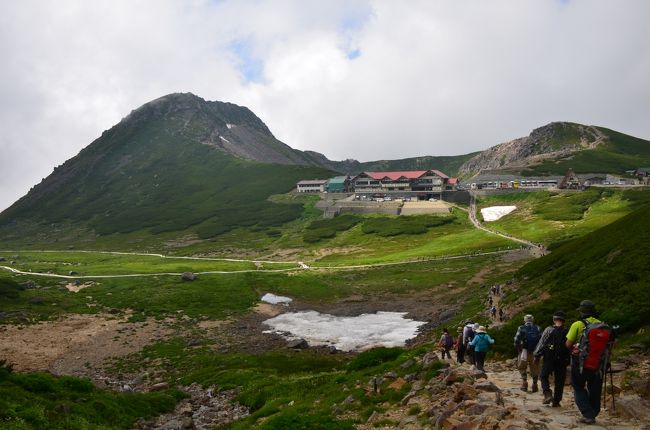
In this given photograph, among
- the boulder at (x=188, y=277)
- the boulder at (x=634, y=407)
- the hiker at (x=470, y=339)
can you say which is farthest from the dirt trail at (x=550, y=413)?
the boulder at (x=188, y=277)

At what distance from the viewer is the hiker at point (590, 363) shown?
14656 millimetres

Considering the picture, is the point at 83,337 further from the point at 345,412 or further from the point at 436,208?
the point at 436,208

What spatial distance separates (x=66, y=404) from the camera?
2783 cm

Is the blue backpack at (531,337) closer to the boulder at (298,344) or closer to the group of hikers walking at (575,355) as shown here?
the group of hikers walking at (575,355)

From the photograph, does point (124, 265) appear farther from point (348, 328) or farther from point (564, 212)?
point (564, 212)

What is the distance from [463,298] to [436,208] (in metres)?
106

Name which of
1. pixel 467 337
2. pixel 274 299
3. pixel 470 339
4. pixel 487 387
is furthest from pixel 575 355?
pixel 274 299

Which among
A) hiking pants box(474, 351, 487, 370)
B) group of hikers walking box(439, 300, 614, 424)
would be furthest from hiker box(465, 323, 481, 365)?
A: group of hikers walking box(439, 300, 614, 424)

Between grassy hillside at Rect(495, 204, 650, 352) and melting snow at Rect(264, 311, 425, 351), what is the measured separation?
1570cm

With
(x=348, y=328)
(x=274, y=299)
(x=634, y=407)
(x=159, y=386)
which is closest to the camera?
(x=634, y=407)

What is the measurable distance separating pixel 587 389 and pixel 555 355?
72.1 inches

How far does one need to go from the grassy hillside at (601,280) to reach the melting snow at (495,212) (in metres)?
98.2

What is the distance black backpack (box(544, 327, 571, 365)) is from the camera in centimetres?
1677

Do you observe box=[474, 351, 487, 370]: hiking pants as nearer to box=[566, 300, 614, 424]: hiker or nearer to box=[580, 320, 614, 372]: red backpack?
box=[566, 300, 614, 424]: hiker
